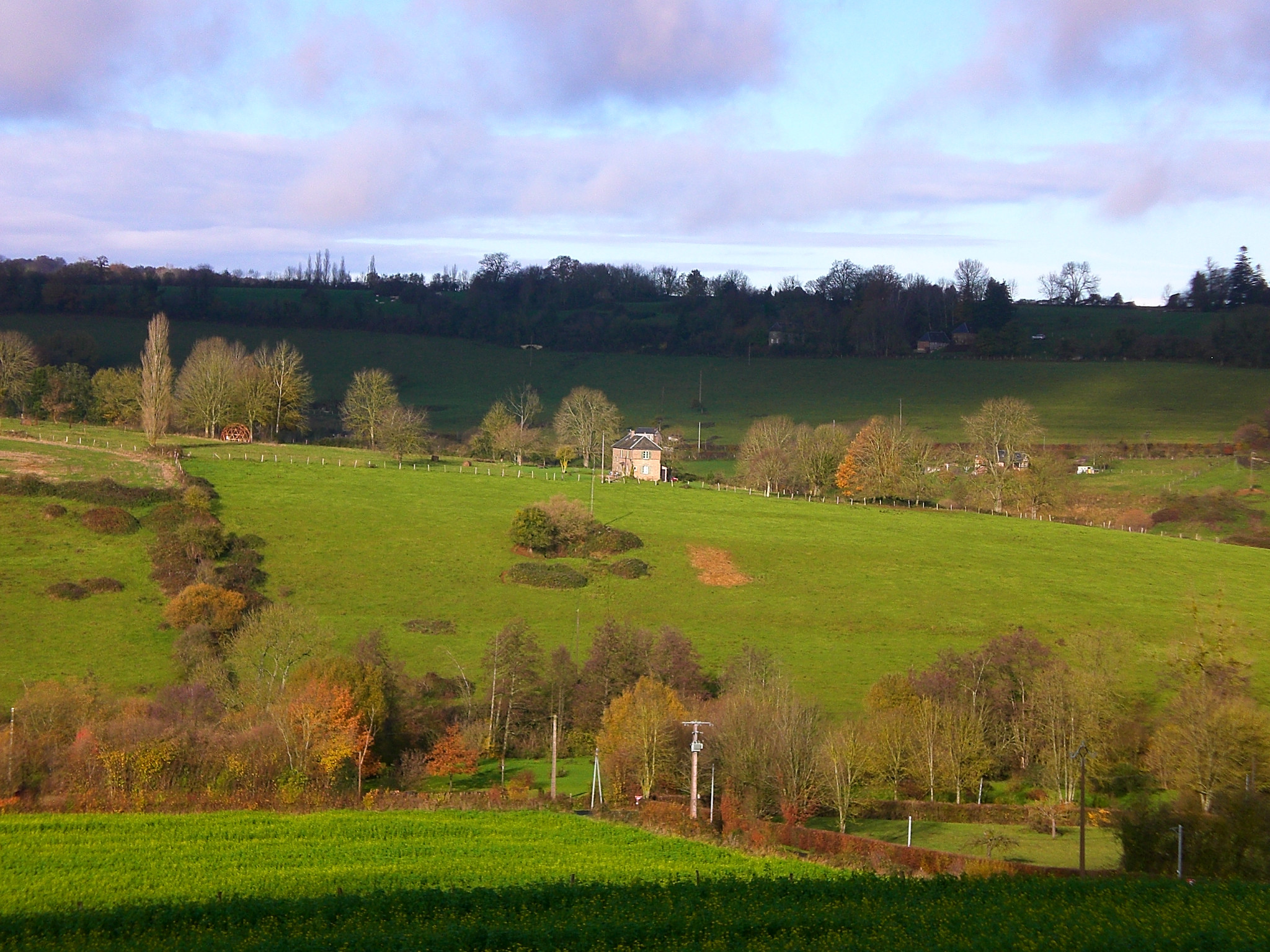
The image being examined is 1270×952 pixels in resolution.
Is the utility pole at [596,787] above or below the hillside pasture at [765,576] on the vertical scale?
below

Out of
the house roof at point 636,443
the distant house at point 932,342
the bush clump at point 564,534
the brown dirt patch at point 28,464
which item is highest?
the distant house at point 932,342

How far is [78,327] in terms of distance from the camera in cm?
12975

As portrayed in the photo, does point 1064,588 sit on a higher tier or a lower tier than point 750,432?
lower

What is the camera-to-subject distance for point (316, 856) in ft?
85.8

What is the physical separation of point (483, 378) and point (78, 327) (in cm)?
4919

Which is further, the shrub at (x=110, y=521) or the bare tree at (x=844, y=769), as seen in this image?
the shrub at (x=110, y=521)

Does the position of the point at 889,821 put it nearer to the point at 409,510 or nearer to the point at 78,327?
the point at 409,510

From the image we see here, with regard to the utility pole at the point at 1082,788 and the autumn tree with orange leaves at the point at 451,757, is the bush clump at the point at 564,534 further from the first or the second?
the utility pole at the point at 1082,788

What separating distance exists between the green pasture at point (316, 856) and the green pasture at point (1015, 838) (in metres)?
5.96

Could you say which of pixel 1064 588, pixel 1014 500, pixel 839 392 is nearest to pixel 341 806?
pixel 1064 588

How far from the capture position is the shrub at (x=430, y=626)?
45281 mm

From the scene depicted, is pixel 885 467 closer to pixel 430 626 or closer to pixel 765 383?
pixel 430 626

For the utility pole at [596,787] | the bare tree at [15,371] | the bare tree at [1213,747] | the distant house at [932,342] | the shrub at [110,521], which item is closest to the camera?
the utility pole at [596,787]

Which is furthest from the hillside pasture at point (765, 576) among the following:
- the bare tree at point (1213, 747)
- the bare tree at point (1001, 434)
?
the bare tree at point (1001, 434)
